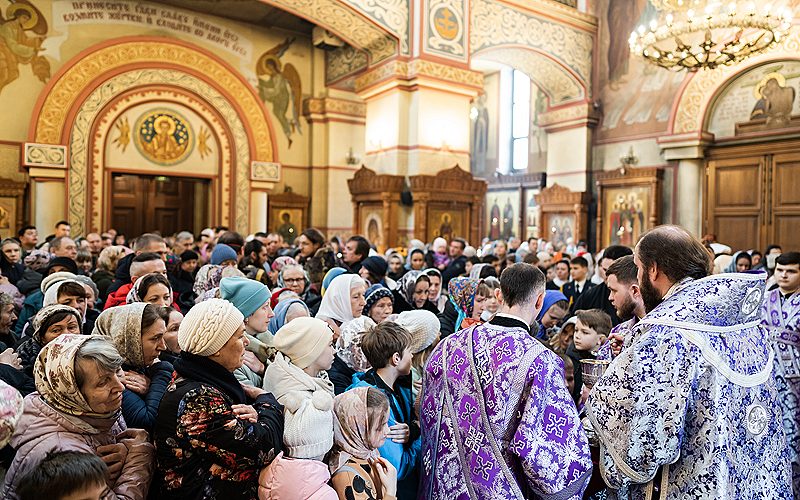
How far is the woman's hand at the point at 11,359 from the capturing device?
2.75 meters

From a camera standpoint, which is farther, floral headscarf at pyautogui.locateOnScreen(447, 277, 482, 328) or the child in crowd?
floral headscarf at pyautogui.locateOnScreen(447, 277, 482, 328)

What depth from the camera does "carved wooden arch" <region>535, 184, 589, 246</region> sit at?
14.8 meters

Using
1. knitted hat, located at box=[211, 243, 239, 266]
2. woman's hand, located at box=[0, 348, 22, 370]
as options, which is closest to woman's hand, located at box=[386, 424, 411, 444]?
woman's hand, located at box=[0, 348, 22, 370]

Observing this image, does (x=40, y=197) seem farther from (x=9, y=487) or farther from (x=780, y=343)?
(x=780, y=343)

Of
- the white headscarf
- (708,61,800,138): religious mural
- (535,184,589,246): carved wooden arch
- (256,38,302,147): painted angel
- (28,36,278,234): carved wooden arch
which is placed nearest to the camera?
the white headscarf

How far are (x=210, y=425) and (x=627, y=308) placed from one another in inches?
90.5

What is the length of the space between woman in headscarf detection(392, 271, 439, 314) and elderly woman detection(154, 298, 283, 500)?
10.5 ft

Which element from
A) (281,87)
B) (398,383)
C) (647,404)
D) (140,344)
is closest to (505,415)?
(647,404)

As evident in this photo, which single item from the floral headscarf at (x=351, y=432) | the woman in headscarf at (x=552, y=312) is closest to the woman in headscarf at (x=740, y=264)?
the woman in headscarf at (x=552, y=312)

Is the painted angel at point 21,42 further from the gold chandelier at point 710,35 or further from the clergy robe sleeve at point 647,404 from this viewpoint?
the clergy robe sleeve at point 647,404

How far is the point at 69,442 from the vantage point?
6.36ft

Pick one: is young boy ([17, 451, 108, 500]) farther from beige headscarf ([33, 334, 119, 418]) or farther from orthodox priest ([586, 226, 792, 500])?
orthodox priest ([586, 226, 792, 500])

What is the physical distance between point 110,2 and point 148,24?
33.5 inches

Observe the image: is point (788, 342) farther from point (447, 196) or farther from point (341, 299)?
point (447, 196)
